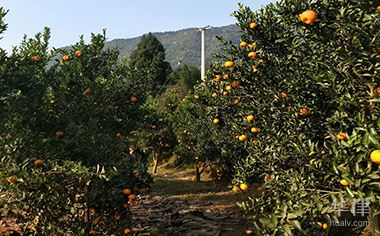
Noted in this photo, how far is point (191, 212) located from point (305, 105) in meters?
7.24

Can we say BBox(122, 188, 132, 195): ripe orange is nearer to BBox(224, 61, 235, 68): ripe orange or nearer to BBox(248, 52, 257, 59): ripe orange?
BBox(224, 61, 235, 68): ripe orange

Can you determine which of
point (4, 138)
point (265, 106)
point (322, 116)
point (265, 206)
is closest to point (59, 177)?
point (4, 138)

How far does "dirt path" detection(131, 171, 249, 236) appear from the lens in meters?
10.1

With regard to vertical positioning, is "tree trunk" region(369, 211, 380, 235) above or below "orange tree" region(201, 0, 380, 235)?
below

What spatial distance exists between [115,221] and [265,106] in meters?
3.31

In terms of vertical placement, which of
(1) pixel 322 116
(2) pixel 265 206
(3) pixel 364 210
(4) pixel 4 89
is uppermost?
(4) pixel 4 89

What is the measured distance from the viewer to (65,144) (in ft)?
21.3

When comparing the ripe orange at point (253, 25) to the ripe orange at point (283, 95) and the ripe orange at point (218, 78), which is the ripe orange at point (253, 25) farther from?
the ripe orange at point (283, 95)

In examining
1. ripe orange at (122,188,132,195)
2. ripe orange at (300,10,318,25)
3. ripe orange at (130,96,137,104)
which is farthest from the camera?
ripe orange at (130,96,137,104)

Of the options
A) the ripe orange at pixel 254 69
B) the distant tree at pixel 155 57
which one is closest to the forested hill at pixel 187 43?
the distant tree at pixel 155 57

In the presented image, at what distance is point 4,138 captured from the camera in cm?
617

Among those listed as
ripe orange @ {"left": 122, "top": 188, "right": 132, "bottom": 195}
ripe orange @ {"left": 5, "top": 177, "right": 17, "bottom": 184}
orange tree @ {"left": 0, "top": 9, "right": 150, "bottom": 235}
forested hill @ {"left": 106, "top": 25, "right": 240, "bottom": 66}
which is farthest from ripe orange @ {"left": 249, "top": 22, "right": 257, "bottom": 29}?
forested hill @ {"left": 106, "top": 25, "right": 240, "bottom": 66}

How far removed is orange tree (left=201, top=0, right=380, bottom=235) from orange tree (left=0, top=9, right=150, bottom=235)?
2.21 metres

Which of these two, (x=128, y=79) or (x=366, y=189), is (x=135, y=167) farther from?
(x=366, y=189)
